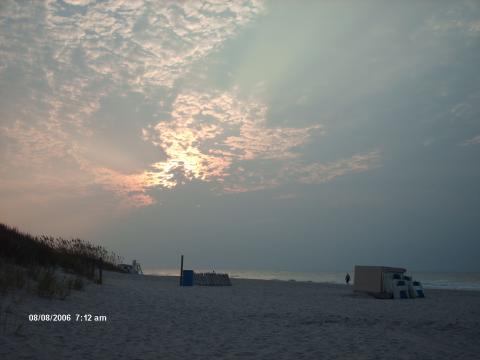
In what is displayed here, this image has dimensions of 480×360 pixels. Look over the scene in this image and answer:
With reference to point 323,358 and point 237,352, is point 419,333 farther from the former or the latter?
point 237,352

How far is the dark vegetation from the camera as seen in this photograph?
1080 cm

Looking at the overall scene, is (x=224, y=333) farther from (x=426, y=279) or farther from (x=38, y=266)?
(x=426, y=279)

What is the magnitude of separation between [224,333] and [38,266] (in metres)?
8.07

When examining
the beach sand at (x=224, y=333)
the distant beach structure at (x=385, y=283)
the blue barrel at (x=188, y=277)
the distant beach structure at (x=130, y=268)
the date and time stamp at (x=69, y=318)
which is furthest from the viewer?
→ the distant beach structure at (x=130, y=268)

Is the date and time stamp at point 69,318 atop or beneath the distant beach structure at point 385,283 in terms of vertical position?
beneath

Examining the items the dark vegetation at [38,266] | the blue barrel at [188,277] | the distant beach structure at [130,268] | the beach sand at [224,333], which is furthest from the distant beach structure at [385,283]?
the distant beach structure at [130,268]

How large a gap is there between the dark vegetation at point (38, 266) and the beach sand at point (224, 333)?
533 millimetres

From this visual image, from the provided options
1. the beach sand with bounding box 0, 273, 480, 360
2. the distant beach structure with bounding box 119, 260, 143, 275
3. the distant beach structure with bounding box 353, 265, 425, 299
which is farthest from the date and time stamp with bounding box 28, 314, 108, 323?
the distant beach structure with bounding box 119, 260, 143, 275

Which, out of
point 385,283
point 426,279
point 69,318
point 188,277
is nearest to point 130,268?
point 188,277

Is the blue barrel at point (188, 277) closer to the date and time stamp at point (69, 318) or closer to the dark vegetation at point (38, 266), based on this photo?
the dark vegetation at point (38, 266)

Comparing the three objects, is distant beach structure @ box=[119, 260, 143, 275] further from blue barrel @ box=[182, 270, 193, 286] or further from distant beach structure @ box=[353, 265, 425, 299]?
distant beach structure @ box=[353, 265, 425, 299]

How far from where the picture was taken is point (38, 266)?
46.1 feet

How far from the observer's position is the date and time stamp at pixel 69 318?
869cm

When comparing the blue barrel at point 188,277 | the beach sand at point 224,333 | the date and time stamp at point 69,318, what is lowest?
the beach sand at point 224,333
